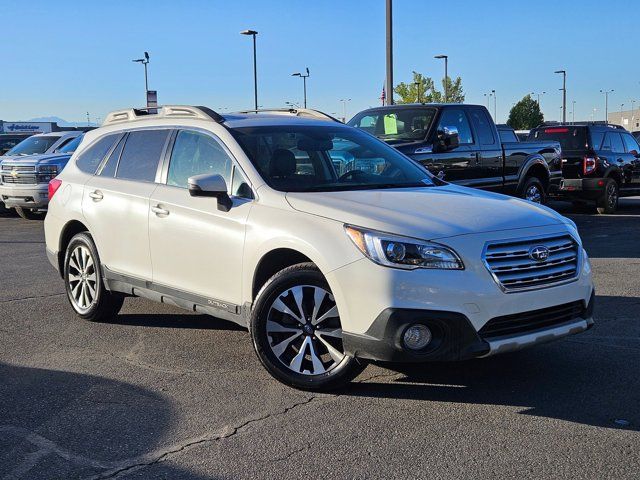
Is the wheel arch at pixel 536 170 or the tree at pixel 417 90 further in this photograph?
the tree at pixel 417 90

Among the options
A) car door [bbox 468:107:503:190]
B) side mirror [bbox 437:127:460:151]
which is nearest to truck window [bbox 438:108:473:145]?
car door [bbox 468:107:503:190]

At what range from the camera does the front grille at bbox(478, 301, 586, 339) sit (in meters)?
4.32

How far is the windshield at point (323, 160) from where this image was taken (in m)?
5.31

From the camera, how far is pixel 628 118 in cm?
12525

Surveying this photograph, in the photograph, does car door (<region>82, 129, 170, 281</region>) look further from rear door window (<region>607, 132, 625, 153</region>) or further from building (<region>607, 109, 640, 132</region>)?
building (<region>607, 109, 640, 132</region>)

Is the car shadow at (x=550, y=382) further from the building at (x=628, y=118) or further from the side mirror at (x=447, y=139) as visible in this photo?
the building at (x=628, y=118)

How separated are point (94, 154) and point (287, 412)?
3627 mm

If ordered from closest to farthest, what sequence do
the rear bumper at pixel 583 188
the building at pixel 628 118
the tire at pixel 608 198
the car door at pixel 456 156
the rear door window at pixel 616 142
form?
the car door at pixel 456 156
the rear bumper at pixel 583 188
the tire at pixel 608 198
the rear door window at pixel 616 142
the building at pixel 628 118

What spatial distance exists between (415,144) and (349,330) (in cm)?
669

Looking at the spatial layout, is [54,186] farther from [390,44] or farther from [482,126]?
[390,44]

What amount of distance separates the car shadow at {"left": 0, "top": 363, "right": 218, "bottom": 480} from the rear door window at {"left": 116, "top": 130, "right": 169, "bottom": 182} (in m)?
1.75

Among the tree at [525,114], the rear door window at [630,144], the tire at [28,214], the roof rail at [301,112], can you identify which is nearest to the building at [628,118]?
the tree at [525,114]

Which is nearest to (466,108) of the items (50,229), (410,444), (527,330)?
(50,229)

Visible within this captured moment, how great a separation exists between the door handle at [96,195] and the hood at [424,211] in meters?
2.27
